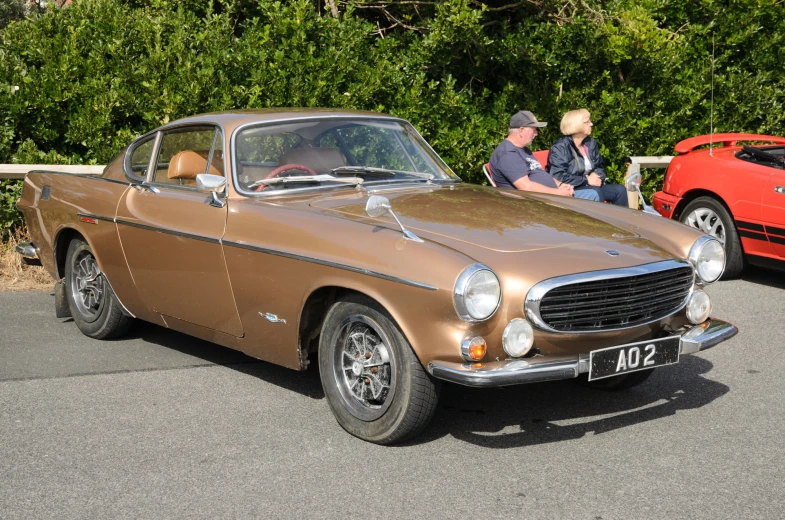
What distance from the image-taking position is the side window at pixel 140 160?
6438 mm

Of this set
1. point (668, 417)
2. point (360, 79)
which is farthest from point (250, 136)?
point (360, 79)

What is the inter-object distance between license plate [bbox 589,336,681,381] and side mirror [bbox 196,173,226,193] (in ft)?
7.28

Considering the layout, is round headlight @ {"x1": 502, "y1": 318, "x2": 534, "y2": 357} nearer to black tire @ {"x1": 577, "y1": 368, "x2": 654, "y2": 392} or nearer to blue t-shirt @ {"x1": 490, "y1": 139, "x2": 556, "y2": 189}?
black tire @ {"x1": 577, "y1": 368, "x2": 654, "y2": 392}

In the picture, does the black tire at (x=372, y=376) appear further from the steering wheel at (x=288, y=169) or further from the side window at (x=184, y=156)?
the side window at (x=184, y=156)

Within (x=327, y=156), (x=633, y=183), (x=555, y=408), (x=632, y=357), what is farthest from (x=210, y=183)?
(x=633, y=183)

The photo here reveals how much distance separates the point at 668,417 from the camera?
201 inches

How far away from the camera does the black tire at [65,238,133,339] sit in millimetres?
6594

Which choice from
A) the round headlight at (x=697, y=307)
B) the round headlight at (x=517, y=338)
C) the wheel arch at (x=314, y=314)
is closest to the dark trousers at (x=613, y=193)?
the round headlight at (x=697, y=307)

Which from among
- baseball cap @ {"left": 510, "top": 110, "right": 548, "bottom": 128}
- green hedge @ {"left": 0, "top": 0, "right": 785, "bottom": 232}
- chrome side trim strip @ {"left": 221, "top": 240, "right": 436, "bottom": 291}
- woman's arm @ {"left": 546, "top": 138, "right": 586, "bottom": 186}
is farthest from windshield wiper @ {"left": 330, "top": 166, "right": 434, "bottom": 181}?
green hedge @ {"left": 0, "top": 0, "right": 785, "bottom": 232}

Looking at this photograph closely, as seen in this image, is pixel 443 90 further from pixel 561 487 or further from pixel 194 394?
pixel 561 487

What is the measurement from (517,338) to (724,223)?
202 inches

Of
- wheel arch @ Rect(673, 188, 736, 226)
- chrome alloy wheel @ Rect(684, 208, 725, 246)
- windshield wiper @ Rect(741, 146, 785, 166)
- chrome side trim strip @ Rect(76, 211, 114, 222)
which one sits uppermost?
chrome side trim strip @ Rect(76, 211, 114, 222)

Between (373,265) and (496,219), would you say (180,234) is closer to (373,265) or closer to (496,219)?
(373,265)

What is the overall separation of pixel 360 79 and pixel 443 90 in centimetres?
94
